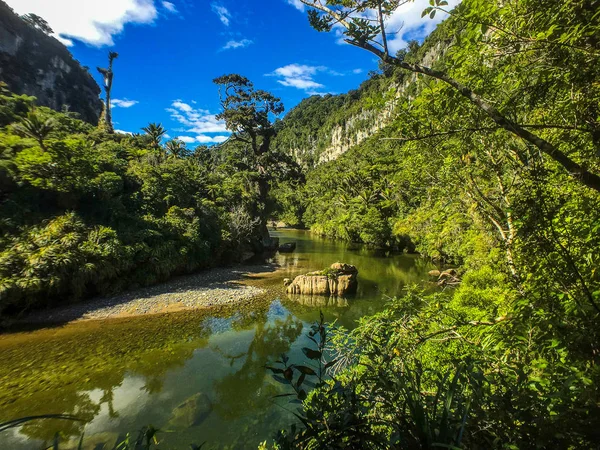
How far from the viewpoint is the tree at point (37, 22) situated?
47.6 meters

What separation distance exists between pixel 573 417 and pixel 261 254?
27.5 meters

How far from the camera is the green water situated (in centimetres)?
591

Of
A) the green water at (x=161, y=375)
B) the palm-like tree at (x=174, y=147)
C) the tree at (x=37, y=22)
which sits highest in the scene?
the tree at (x=37, y=22)

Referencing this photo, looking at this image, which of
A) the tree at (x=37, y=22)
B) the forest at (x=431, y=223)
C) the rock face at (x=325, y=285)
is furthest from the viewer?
the tree at (x=37, y=22)

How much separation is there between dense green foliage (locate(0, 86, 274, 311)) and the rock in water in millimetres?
9036

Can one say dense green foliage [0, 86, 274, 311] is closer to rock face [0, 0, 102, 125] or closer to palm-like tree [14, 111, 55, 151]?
palm-like tree [14, 111, 55, 151]

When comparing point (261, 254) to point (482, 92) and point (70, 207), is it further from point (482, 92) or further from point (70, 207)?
point (482, 92)

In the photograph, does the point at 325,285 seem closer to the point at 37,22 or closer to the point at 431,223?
the point at 431,223

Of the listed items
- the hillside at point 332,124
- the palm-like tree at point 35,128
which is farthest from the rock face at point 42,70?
the hillside at point 332,124

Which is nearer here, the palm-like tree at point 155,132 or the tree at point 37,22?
the palm-like tree at point 155,132

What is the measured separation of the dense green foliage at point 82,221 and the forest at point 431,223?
88mm

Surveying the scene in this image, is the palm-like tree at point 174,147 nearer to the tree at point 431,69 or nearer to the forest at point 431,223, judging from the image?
the forest at point 431,223

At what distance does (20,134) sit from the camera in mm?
15195

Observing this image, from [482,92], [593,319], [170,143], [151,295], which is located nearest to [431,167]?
[482,92]
